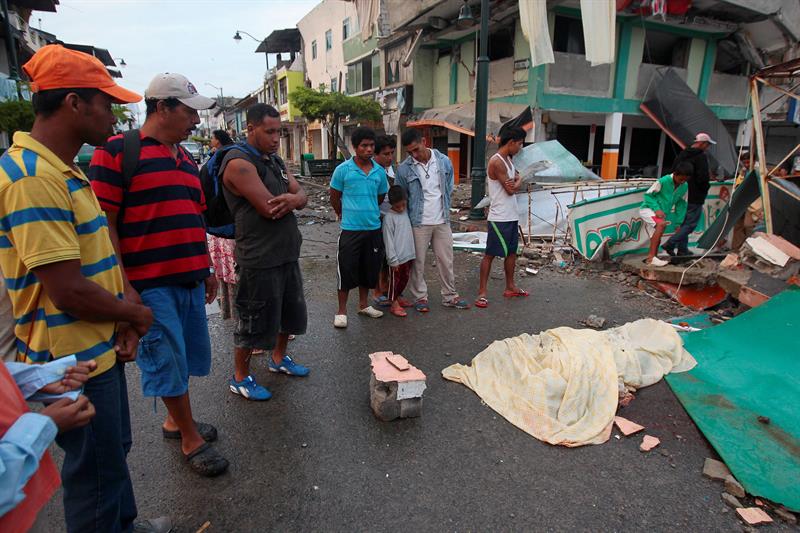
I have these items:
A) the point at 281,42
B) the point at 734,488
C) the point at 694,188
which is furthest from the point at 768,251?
the point at 281,42

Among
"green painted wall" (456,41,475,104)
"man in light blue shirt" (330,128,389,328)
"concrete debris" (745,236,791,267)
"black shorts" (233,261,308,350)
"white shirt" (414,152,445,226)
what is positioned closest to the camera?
"black shorts" (233,261,308,350)

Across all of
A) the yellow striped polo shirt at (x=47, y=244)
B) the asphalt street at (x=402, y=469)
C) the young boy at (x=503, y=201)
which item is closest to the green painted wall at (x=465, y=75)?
the young boy at (x=503, y=201)

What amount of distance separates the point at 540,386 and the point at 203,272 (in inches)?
88.7

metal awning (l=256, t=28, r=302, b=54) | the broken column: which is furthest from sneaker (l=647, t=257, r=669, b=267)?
metal awning (l=256, t=28, r=302, b=54)

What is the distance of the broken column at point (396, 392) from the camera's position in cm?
290

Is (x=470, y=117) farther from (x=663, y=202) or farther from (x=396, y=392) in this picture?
(x=396, y=392)

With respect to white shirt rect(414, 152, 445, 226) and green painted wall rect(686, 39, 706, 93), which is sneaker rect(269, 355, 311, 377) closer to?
white shirt rect(414, 152, 445, 226)

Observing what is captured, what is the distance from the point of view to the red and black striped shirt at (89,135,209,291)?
81.4 inches

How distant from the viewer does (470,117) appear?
50.4 feet

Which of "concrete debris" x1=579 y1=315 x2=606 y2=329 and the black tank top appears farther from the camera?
"concrete debris" x1=579 y1=315 x2=606 y2=329

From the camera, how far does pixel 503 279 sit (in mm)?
6273

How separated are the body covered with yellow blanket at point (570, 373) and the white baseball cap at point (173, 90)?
2524 millimetres

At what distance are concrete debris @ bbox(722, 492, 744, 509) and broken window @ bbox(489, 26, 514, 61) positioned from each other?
15.9 m

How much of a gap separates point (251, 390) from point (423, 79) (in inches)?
741
